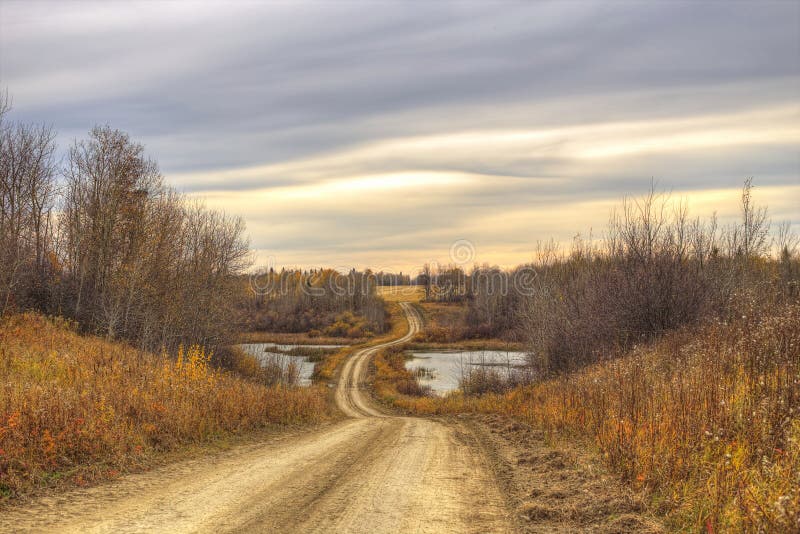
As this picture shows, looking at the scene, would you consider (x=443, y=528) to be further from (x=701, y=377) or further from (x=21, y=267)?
(x=21, y=267)

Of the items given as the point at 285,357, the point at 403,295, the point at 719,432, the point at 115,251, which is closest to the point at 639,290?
the point at 719,432

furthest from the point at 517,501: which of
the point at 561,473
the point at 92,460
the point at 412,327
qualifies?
the point at 412,327

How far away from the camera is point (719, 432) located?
7.27m

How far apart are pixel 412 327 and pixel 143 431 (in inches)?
3818

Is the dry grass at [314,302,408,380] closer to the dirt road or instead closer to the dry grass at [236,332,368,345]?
the dry grass at [236,332,368,345]

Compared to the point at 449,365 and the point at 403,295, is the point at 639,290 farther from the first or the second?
the point at 403,295

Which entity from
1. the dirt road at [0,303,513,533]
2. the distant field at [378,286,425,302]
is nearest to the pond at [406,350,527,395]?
the dirt road at [0,303,513,533]

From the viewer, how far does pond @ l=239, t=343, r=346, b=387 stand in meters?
41.0

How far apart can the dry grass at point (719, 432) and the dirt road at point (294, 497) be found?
230cm

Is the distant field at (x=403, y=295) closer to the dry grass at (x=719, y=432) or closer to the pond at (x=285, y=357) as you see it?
the pond at (x=285, y=357)

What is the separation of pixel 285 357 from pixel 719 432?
217 ft

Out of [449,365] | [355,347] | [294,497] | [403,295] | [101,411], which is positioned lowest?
[449,365]

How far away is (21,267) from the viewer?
3136 centimetres

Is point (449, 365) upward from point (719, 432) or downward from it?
downward
